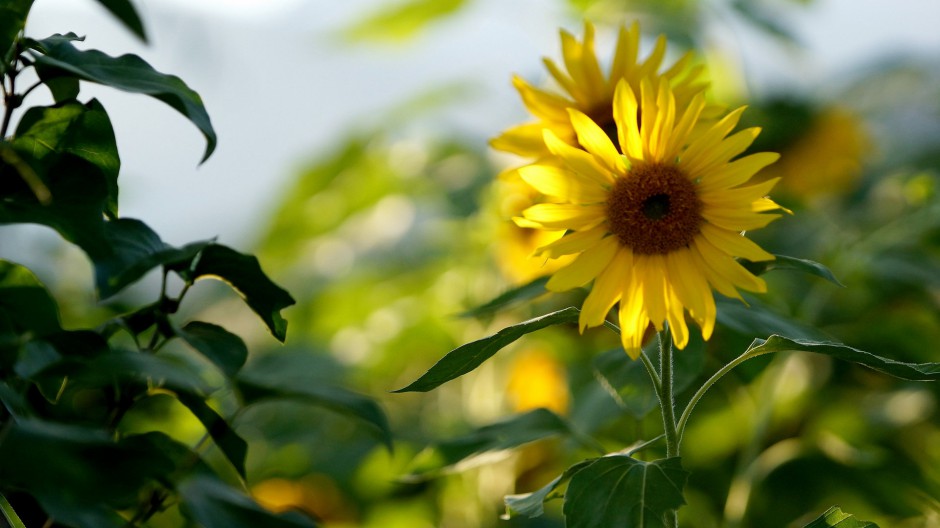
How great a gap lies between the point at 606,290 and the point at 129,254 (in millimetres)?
217

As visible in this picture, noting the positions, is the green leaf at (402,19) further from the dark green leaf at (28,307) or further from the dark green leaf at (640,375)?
the dark green leaf at (28,307)

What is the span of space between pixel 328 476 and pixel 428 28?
0.68 metres

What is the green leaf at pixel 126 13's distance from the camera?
45 cm

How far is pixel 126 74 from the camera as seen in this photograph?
42cm

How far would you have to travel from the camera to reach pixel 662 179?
0.49m

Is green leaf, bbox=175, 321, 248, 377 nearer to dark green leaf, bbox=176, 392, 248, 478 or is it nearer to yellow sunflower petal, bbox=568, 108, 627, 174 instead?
dark green leaf, bbox=176, 392, 248, 478

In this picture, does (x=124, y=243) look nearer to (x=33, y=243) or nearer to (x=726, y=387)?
(x=726, y=387)

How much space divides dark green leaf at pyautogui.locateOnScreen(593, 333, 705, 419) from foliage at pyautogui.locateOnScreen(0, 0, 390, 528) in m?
0.16

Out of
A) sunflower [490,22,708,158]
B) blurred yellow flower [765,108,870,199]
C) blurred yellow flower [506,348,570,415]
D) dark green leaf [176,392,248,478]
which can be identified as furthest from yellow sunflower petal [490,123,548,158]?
blurred yellow flower [765,108,870,199]

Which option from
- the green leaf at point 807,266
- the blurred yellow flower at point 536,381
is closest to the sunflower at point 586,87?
the green leaf at point 807,266

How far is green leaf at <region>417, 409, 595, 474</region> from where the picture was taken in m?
0.61

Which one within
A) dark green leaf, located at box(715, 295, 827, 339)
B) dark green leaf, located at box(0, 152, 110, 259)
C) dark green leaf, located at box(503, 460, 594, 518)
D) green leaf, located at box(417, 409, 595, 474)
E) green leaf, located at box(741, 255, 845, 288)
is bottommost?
green leaf, located at box(417, 409, 595, 474)

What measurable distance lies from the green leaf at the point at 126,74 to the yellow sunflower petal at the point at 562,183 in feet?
0.49

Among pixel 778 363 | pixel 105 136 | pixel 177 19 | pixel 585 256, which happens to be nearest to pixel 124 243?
pixel 105 136
